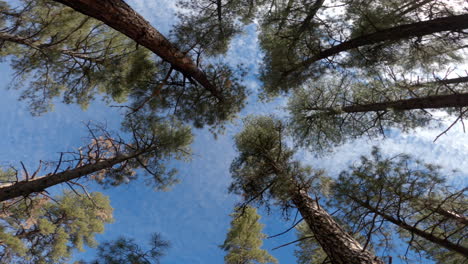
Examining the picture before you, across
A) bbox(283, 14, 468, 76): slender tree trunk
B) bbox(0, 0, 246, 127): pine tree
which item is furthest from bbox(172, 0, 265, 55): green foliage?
bbox(283, 14, 468, 76): slender tree trunk

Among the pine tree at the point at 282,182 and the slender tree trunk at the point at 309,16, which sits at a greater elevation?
the slender tree trunk at the point at 309,16

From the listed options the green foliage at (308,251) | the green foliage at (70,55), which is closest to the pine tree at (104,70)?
the green foliage at (70,55)

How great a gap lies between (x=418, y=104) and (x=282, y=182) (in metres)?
2.45

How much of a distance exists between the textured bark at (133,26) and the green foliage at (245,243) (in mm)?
4533

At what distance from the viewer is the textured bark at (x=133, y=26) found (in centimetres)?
330

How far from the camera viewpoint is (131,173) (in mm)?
6195

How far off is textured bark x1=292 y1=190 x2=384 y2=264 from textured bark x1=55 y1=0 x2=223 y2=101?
10.7 feet

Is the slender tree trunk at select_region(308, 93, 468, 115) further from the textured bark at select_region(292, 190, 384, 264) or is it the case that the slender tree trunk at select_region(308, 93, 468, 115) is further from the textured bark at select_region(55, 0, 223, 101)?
the textured bark at select_region(55, 0, 223, 101)

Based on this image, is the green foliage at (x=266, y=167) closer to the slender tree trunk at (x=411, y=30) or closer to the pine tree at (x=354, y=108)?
the pine tree at (x=354, y=108)

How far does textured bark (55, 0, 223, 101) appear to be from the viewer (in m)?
3.30

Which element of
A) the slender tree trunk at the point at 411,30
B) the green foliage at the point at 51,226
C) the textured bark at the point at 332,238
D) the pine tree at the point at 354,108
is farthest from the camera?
the green foliage at the point at 51,226

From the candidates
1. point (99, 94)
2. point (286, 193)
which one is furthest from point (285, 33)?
point (99, 94)

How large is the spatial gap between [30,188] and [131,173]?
1926mm

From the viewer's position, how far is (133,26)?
3.78m
